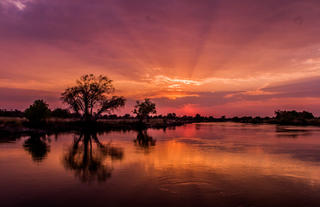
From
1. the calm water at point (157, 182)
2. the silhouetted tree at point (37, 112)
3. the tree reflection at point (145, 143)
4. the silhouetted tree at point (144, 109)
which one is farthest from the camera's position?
the silhouetted tree at point (144, 109)

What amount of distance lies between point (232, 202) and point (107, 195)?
565 cm

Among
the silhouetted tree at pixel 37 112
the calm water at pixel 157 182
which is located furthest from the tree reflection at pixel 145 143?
the silhouetted tree at pixel 37 112

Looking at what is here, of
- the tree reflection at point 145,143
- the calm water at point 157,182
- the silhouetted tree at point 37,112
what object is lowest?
the calm water at point 157,182

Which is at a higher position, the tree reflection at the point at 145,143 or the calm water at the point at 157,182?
the tree reflection at the point at 145,143

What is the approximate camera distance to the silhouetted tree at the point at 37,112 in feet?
163

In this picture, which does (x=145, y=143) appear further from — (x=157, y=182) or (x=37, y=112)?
(x=37, y=112)

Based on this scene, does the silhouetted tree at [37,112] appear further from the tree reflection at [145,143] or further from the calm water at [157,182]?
the calm water at [157,182]

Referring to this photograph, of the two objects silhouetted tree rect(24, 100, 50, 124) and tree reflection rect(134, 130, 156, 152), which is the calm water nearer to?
tree reflection rect(134, 130, 156, 152)

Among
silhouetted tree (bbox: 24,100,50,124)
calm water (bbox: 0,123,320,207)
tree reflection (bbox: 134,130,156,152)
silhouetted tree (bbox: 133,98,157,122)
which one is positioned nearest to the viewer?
calm water (bbox: 0,123,320,207)

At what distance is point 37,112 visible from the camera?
164ft

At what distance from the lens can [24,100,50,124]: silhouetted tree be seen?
4959 centimetres

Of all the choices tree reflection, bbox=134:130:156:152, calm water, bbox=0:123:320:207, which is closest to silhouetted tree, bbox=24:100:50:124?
tree reflection, bbox=134:130:156:152

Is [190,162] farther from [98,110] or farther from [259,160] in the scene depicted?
[98,110]

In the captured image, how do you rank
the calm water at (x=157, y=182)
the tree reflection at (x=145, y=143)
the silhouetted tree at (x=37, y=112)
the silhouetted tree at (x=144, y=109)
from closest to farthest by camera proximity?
the calm water at (x=157, y=182)
the tree reflection at (x=145, y=143)
the silhouetted tree at (x=37, y=112)
the silhouetted tree at (x=144, y=109)
